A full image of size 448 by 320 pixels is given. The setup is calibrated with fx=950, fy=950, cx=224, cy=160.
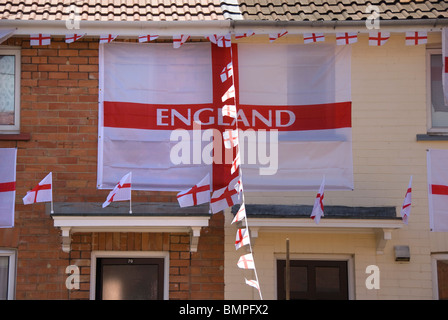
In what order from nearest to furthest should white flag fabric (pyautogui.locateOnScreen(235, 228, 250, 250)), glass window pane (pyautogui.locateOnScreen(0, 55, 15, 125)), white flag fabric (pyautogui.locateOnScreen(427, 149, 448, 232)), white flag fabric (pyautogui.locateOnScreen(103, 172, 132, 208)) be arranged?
white flag fabric (pyautogui.locateOnScreen(235, 228, 250, 250))
white flag fabric (pyautogui.locateOnScreen(103, 172, 132, 208))
white flag fabric (pyautogui.locateOnScreen(427, 149, 448, 232))
glass window pane (pyautogui.locateOnScreen(0, 55, 15, 125))

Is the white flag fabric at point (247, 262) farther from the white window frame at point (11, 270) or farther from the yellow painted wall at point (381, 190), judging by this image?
the white window frame at point (11, 270)

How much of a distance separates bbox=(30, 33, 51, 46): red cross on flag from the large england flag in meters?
0.68

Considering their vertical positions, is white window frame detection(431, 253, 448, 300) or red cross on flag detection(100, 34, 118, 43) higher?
red cross on flag detection(100, 34, 118, 43)

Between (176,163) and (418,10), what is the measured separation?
3520 mm

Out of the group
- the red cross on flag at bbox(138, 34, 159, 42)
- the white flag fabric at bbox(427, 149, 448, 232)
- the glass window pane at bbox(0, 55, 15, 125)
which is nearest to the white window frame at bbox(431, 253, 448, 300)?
the white flag fabric at bbox(427, 149, 448, 232)

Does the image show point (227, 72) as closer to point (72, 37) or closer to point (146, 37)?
point (146, 37)

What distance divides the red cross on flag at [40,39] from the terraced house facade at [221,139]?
0.02 m

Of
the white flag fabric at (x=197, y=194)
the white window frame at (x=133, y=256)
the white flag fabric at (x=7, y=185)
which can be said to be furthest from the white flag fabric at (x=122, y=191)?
the white flag fabric at (x=7, y=185)

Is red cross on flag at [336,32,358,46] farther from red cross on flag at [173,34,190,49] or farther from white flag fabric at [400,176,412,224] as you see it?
white flag fabric at [400,176,412,224]

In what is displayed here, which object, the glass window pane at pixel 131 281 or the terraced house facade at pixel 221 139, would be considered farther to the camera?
the glass window pane at pixel 131 281

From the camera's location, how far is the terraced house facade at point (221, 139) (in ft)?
36.8

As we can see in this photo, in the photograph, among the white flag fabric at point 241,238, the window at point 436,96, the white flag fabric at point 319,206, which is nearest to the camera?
the white flag fabric at point 241,238

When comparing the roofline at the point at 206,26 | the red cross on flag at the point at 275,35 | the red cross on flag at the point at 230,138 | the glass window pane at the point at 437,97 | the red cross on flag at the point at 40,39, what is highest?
the roofline at the point at 206,26

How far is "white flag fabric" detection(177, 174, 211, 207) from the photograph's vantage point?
36.2ft
